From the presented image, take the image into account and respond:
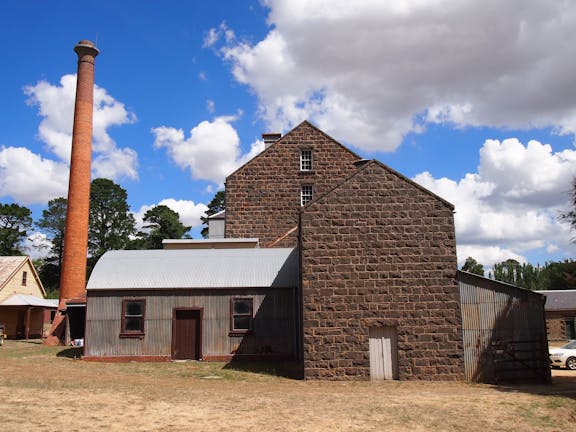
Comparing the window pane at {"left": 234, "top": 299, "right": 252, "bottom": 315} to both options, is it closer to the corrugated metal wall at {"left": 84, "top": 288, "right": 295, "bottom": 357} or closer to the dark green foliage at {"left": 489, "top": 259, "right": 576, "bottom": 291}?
the corrugated metal wall at {"left": 84, "top": 288, "right": 295, "bottom": 357}

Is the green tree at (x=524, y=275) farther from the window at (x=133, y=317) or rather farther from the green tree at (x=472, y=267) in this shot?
the window at (x=133, y=317)

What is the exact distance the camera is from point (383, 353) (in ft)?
56.5

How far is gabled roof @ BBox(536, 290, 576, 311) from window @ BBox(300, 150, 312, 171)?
25.0 m

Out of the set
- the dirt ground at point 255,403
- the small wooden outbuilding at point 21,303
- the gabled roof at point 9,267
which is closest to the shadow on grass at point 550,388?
the dirt ground at point 255,403

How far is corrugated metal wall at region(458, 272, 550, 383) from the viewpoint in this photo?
1709 centimetres

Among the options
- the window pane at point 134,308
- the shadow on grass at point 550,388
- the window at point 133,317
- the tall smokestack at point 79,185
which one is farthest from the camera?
the tall smokestack at point 79,185

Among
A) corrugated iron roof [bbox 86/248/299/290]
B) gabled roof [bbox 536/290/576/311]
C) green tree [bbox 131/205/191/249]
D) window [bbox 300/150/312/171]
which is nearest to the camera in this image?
corrugated iron roof [bbox 86/248/299/290]

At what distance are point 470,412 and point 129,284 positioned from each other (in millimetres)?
15161

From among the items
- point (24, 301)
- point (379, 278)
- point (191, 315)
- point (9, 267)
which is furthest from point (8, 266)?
point (379, 278)

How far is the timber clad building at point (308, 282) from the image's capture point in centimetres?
1723

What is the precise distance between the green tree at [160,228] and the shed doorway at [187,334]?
141ft

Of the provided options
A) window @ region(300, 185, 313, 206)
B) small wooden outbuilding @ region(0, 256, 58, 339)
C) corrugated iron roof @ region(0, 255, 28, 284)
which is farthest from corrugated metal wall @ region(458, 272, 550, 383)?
corrugated iron roof @ region(0, 255, 28, 284)

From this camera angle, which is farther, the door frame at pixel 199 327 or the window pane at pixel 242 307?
the window pane at pixel 242 307

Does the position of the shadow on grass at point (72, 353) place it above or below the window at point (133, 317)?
below
